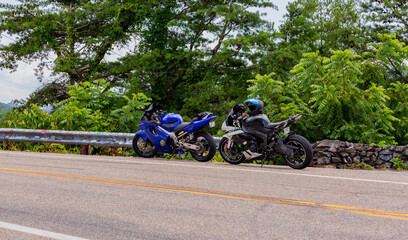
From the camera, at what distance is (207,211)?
4980 millimetres

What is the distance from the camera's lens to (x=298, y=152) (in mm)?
8703

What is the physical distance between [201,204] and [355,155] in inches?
230

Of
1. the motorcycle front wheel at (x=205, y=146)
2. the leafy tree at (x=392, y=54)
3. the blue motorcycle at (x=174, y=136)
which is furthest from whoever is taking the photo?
the leafy tree at (x=392, y=54)

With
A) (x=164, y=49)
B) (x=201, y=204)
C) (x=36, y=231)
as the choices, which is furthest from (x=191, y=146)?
(x=164, y=49)

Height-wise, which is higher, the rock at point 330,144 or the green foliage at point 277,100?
the green foliage at point 277,100

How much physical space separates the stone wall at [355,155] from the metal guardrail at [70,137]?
5587 millimetres

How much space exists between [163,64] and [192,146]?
19.2 metres

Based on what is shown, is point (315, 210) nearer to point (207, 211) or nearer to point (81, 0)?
point (207, 211)

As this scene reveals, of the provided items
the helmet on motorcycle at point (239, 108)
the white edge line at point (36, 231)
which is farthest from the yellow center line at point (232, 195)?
the helmet on motorcycle at point (239, 108)

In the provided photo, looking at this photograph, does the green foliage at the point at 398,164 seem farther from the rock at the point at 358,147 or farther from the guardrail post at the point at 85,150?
the guardrail post at the point at 85,150

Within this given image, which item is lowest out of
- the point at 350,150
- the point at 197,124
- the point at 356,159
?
the point at 356,159

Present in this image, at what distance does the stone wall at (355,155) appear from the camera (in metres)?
9.66

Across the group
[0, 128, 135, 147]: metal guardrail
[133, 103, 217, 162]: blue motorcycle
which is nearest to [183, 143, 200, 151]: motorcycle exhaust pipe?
[133, 103, 217, 162]: blue motorcycle

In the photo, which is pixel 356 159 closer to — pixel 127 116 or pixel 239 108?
pixel 239 108
